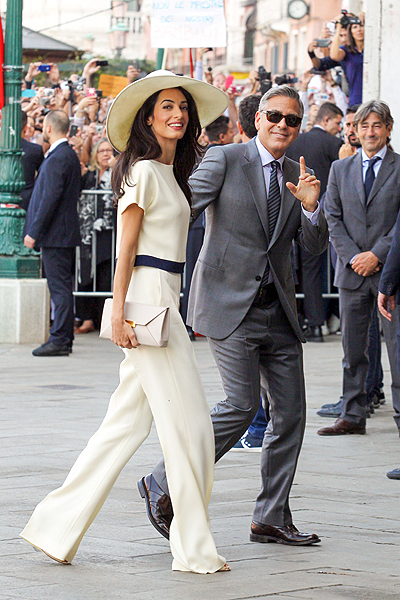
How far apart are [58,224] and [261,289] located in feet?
21.7

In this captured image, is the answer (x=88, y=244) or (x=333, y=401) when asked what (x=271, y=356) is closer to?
(x=333, y=401)

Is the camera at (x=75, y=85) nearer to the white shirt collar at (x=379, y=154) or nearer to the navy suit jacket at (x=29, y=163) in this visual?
the navy suit jacket at (x=29, y=163)

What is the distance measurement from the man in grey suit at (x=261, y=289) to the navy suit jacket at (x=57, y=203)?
6344mm

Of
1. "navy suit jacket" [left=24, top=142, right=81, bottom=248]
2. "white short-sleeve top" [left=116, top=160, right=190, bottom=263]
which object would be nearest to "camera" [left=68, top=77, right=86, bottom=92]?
"navy suit jacket" [left=24, top=142, right=81, bottom=248]

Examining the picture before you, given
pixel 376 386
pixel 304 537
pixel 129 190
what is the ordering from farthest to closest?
pixel 376 386 → pixel 304 537 → pixel 129 190

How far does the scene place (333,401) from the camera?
916 cm

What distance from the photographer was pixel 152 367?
179 inches

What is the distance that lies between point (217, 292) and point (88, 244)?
8368 millimetres

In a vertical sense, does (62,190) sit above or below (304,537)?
above

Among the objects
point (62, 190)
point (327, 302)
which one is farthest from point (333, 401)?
point (327, 302)

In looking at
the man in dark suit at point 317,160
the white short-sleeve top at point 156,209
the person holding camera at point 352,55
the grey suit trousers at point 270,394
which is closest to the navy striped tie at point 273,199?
the grey suit trousers at point 270,394

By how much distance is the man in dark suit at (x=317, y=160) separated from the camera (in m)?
12.3

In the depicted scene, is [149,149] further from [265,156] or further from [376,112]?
[376,112]

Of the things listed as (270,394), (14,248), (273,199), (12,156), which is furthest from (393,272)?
(12,156)
